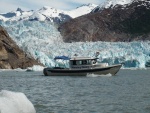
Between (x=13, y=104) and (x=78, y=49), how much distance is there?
92.1 meters

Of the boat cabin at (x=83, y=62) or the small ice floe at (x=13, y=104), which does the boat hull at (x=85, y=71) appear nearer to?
the boat cabin at (x=83, y=62)

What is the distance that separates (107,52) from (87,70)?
52.7 meters

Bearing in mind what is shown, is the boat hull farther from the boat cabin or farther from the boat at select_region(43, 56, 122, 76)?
the boat cabin

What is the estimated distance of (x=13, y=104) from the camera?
14.1 metres

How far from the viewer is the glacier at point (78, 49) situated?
101 meters

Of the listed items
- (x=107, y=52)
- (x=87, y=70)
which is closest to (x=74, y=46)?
(x=107, y=52)

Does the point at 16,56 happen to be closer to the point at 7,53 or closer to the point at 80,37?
the point at 7,53

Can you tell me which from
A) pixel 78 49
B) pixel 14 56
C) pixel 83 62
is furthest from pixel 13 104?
pixel 78 49

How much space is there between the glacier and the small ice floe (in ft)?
272

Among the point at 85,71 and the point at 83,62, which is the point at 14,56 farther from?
the point at 85,71

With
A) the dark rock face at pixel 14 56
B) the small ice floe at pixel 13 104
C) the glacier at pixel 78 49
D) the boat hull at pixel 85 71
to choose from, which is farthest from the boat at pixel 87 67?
the dark rock face at pixel 14 56

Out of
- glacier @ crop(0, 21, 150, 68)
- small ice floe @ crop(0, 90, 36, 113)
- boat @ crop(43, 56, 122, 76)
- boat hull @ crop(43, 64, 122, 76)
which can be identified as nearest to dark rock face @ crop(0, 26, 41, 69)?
glacier @ crop(0, 21, 150, 68)

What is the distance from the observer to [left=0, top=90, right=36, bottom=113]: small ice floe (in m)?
13.6

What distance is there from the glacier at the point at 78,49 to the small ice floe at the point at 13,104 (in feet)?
272
